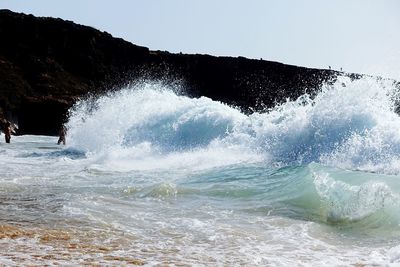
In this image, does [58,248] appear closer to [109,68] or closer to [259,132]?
[259,132]

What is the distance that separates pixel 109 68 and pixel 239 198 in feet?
222

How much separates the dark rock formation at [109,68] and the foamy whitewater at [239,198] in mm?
48786

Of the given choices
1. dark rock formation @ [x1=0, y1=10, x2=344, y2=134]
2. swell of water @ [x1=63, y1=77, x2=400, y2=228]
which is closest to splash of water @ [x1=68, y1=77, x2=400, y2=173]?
swell of water @ [x1=63, y1=77, x2=400, y2=228]

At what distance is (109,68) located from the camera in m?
75.1

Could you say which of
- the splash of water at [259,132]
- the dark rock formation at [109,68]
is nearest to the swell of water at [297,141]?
the splash of water at [259,132]

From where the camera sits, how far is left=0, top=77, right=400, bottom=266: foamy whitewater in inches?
217

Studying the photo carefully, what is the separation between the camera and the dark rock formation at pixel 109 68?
223 feet

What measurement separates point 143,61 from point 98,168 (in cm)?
6328

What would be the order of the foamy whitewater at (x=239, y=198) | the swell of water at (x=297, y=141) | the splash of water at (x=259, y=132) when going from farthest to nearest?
the splash of water at (x=259, y=132), the swell of water at (x=297, y=141), the foamy whitewater at (x=239, y=198)

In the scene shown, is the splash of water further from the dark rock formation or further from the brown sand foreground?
the dark rock formation

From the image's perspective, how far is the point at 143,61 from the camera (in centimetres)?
7681

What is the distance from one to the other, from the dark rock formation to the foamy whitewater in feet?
160

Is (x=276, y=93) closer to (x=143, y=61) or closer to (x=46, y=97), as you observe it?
(x=143, y=61)

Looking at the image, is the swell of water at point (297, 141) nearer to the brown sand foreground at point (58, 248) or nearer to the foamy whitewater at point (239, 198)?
the foamy whitewater at point (239, 198)
